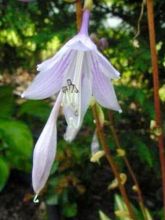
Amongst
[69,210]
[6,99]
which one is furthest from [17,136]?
[69,210]

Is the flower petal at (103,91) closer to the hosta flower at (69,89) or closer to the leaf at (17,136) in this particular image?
the hosta flower at (69,89)

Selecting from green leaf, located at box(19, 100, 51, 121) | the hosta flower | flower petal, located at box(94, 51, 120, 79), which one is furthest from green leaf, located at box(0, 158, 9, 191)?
flower petal, located at box(94, 51, 120, 79)

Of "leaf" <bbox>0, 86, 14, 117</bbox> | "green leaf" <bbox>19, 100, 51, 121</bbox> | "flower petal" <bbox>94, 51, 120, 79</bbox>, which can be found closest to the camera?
"flower petal" <bbox>94, 51, 120, 79</bbox>

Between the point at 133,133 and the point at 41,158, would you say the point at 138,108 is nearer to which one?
the point at 133,133

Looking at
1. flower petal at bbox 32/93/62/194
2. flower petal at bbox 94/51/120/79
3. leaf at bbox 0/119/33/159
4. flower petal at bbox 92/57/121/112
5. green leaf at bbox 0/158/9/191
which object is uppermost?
flower petal at bbox 94/51/120/79

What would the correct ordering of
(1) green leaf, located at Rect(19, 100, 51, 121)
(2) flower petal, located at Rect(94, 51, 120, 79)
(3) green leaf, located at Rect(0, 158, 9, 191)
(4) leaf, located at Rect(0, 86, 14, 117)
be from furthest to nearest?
(4) leaf, located at Rect(0, 86, 14, 117)
(1) green leaf, located at Rect(19, 100, 51, 121)
(3) green leaf, located at Rect(0, 158, 9, 191)
(2) flower petal, located at Rect(94, 51, 120, 79)

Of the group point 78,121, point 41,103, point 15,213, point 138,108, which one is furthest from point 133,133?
point 78,121

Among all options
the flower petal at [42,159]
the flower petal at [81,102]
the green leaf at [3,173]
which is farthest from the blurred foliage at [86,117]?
the flower petal at [42,159]

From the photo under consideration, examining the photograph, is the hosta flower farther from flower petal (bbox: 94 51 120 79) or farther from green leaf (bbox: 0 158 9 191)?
green leaf (bbox: 0 158 9 191)
